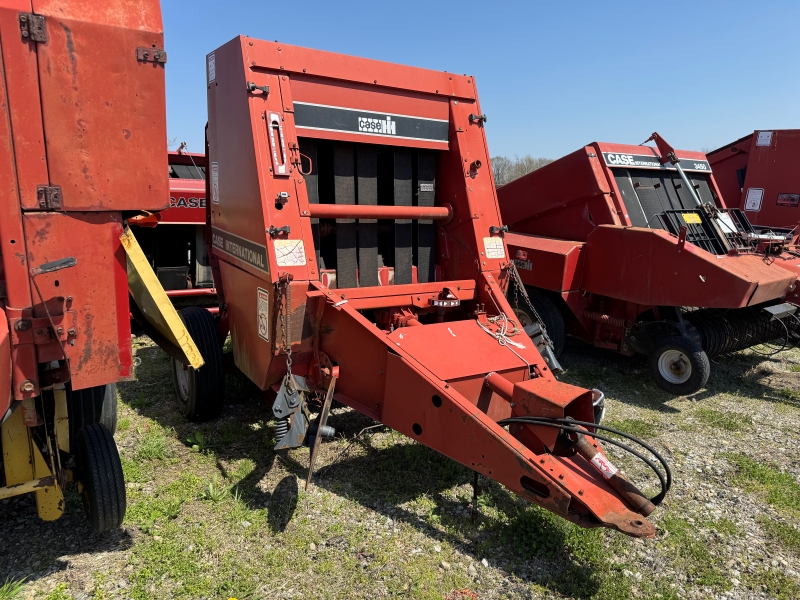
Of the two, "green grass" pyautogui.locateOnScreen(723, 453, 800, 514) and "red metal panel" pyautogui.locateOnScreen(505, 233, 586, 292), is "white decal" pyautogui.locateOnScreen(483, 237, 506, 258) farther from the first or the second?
"green grass" pyautogui.locateOnScreen(723, 453, 800, 514)

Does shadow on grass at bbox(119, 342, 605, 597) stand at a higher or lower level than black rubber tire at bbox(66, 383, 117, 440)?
lower

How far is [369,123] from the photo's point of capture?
3.90 meters

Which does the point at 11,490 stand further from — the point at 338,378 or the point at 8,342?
the point at 338,378

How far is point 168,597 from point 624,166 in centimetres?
570

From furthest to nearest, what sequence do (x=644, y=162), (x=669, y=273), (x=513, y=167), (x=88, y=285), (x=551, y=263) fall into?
1. (x=513, y=167)
2. (x=644, y=162)
3. (x=551, y=263)
4. (x=669, y=273)
5. (x=88, y=285)

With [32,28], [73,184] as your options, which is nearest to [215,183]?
[73,184]

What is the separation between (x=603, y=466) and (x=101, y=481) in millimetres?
2444

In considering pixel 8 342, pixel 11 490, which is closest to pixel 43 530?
pixel 11 490

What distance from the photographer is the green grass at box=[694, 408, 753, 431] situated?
14.9 feet

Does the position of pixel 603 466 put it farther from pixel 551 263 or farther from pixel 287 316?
pixel 551 263

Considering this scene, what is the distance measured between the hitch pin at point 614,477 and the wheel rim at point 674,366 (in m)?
2.69

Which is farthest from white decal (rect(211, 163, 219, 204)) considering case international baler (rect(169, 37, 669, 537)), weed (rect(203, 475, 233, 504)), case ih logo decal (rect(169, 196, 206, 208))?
case ih logo decal (rect(169, 196, 206, 208))

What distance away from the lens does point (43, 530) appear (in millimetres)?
2920

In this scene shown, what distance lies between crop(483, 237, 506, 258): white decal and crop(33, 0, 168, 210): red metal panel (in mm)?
2377
